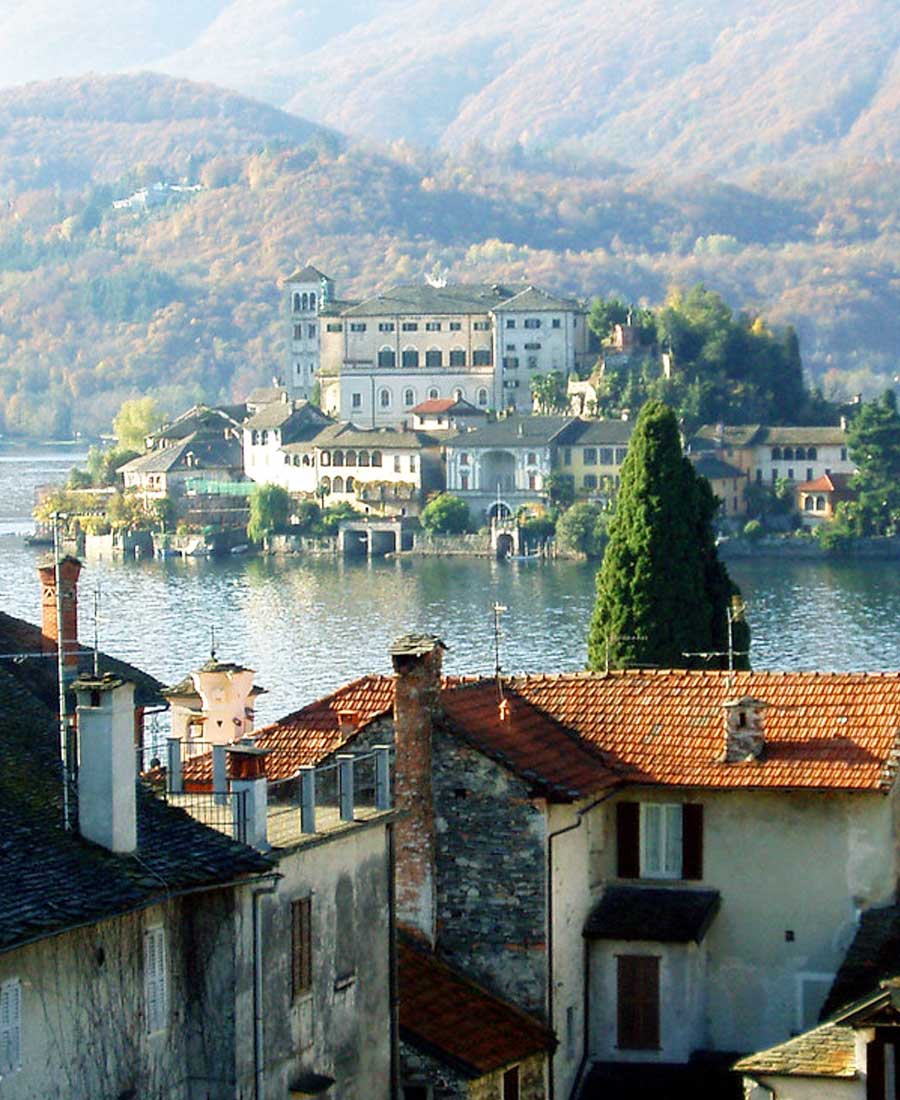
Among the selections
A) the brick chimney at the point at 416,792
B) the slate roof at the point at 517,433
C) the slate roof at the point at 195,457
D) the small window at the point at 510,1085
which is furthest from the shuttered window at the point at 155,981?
the slate roof at the point at 195,457

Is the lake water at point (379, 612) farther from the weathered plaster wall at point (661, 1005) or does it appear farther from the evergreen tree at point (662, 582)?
the weathered plaster wall at point (661, 1005)

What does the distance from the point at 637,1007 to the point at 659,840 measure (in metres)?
1.20

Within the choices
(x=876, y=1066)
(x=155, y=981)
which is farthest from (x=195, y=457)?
(x=155, y=981)

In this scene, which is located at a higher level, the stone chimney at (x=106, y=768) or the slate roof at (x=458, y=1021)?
the stone chimney at (x=106, y=768)

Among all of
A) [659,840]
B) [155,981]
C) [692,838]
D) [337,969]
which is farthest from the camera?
[659,840]

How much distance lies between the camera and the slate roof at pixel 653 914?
65.2 ft

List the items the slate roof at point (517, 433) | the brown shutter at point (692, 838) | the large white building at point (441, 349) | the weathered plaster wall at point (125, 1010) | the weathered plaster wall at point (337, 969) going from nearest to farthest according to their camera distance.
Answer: the weathered plaster wall at point (125, 1010) < the weathered plaster wall at point (337, 969) < the brown shutter at point (692, 838) < the slate roof at point (517, 433) < the large white building at point (441, 349)

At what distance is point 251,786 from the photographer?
1550 cm

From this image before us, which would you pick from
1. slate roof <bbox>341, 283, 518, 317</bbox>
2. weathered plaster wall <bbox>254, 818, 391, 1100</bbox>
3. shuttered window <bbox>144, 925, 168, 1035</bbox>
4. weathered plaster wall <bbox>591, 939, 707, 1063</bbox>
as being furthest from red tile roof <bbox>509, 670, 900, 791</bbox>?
slate roof <bbox>341, 283, 518, 317</bbox>

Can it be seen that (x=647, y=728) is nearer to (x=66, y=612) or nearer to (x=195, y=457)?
(x=66, y=612)

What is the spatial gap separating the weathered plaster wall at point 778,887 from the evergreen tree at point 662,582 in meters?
11.4

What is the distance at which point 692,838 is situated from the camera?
66.5 ft

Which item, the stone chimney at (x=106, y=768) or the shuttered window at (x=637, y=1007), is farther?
the shuttered window at (x=637, y=1007)

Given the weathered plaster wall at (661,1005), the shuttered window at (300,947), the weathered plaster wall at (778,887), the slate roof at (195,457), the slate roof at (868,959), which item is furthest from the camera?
the slate roof at (195,457)
